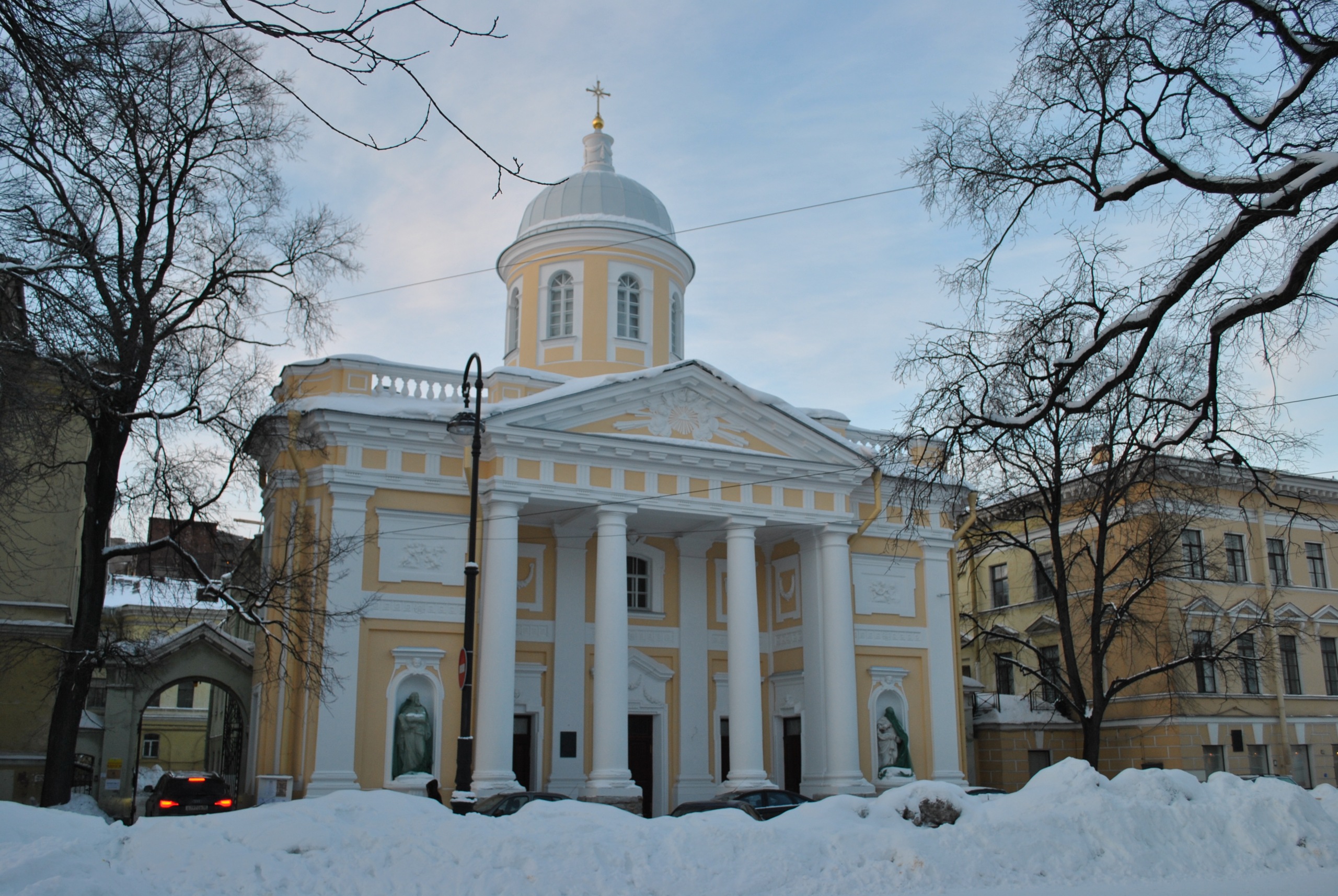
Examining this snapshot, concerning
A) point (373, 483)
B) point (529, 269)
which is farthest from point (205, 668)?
point (529, 269)

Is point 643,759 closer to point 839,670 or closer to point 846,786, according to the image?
point 846,786

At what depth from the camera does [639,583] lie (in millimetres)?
26250

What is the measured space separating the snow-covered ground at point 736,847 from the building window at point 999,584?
24040 millimetres

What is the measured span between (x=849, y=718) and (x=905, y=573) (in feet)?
14.0

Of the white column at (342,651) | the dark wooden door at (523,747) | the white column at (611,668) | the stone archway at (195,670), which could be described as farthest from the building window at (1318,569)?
the stone archway at (195,670)

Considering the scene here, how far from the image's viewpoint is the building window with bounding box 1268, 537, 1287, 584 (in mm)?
33875

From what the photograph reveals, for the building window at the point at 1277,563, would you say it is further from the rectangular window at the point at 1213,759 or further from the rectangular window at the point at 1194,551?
the rectangular window at the point at 1213,759

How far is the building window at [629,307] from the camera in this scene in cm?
2891

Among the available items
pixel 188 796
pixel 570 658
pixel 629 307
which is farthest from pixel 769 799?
pixel 629 307

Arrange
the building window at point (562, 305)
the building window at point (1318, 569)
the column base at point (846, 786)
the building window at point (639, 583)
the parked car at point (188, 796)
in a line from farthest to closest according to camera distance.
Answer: the building window at point (1318, 569) → the building window at point (562, 305) → the building window at point (639, 583) → the column base at point (846, 786) → the parked car at point (188, 796)

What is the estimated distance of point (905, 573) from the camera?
26938 millimetres

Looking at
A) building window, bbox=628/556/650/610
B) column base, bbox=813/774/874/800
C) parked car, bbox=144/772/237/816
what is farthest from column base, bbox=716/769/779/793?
parked car, bbox=144/772/237/816

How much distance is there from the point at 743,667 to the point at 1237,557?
1815 cm

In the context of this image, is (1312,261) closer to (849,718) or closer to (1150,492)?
(1150,492)
